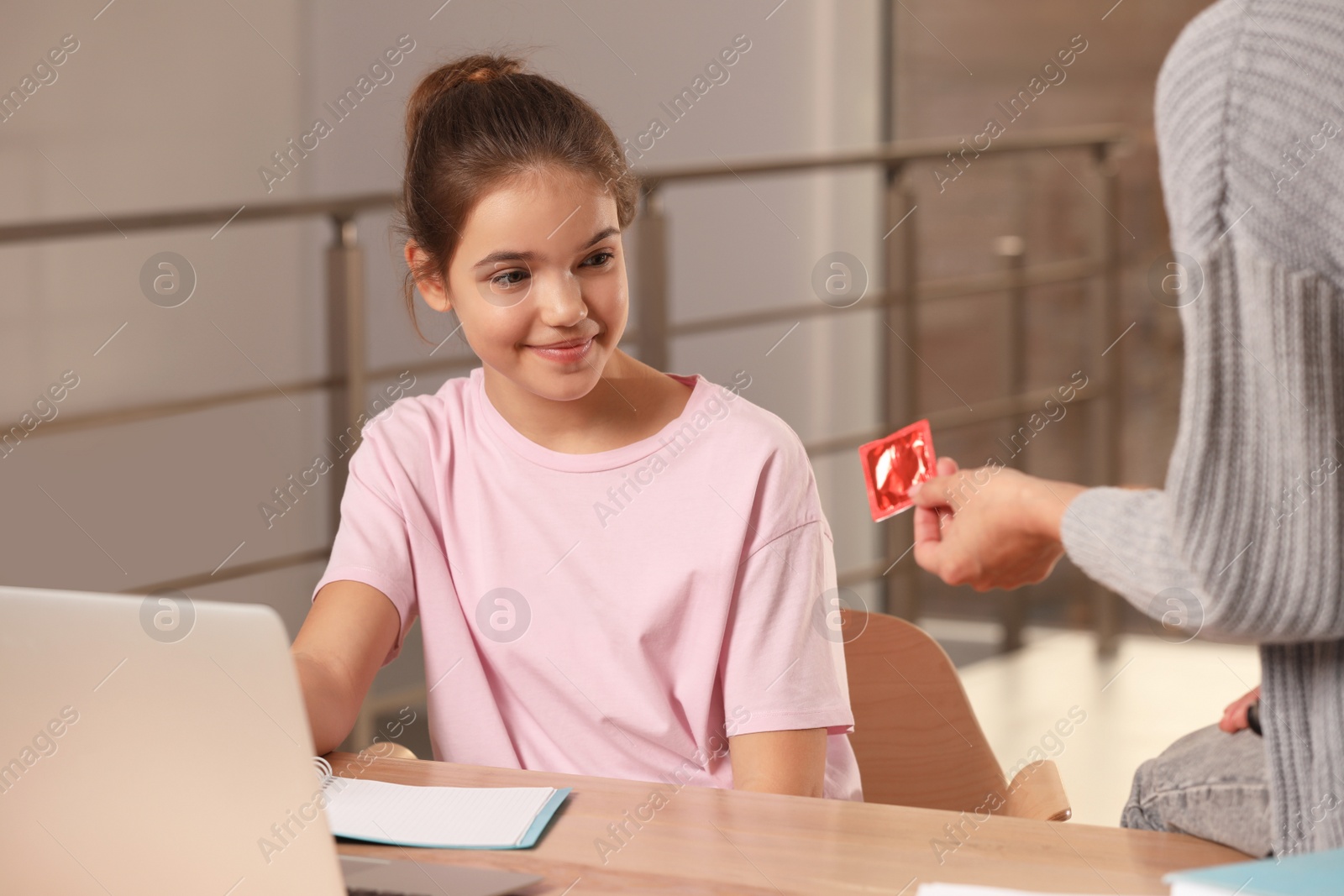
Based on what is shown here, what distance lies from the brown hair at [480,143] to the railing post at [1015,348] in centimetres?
233

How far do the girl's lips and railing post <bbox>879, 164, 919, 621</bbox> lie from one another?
2001mm

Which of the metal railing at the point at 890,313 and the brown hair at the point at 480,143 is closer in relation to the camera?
the brown hair at the point at 480,143

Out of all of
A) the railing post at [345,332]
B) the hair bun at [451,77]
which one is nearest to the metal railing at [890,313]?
the railing post at [345,332]

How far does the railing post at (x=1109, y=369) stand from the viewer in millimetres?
3289

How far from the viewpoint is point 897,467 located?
86 cm

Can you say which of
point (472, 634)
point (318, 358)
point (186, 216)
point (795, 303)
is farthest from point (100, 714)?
point (795, 303)

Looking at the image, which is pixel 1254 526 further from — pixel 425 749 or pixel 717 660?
pixel 425 749

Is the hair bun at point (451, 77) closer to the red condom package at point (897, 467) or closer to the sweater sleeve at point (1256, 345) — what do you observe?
the red condom package at point (897, 467)

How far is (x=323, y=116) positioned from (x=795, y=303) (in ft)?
3.92

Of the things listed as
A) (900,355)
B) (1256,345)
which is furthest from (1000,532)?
(900,355)

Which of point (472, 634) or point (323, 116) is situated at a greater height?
point (323, 116)

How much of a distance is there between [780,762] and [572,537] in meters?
0.25

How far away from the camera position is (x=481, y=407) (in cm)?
119

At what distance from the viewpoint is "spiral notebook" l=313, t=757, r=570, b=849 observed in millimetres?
782
